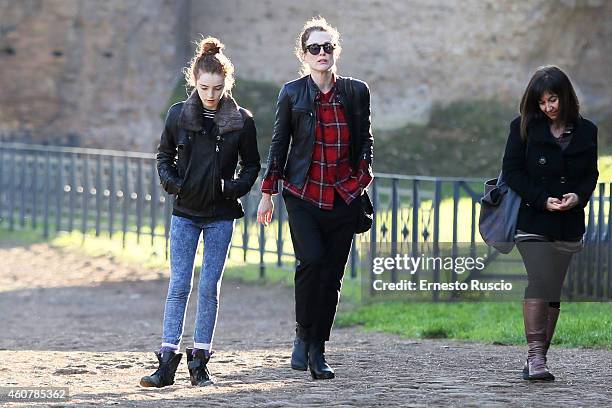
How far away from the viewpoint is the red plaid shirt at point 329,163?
6828 mm

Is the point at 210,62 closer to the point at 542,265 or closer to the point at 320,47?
the point at 320,47

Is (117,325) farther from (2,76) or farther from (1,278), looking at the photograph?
(2,76)

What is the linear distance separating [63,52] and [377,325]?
13095 mm

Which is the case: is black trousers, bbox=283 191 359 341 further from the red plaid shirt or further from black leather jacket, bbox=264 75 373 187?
black leather jacket, bbox=264 75 373 187

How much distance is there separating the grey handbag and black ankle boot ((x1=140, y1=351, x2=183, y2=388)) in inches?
58.5

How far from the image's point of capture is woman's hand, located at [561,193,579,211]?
667 centimetres

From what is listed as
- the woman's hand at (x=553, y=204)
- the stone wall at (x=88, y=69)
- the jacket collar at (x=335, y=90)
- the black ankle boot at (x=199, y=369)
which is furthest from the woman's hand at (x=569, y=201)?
the stone wall at (x=88, y=69)

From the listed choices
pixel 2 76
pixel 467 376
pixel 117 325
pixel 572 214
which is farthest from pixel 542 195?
pixel 2 76

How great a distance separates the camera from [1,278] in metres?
13.9

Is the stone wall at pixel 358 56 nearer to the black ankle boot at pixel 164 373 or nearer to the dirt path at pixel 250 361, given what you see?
the dirt path at pixel 250 361

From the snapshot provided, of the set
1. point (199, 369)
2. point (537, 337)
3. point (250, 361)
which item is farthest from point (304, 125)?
point (250, 361)

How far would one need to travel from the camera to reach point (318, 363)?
693 centimetres

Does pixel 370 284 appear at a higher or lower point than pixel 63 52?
lower

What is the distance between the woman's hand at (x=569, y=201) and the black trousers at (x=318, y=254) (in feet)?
3.06
